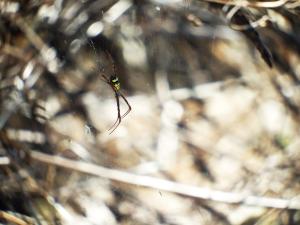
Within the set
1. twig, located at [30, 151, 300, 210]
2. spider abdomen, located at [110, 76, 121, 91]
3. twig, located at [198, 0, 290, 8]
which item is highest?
spider abdomen, located at [110, 76, 121, 91]

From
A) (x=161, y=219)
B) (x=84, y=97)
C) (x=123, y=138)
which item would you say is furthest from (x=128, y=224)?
(x=84, y=97)

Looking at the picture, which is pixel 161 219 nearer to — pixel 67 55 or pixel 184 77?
pixel 184 77

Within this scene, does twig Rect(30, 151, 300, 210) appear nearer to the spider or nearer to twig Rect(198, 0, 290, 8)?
the spider

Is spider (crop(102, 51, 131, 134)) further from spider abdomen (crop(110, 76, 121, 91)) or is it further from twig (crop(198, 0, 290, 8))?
twig (crop(198, 0, 290, 8))

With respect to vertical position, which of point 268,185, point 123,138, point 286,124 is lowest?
point 268,185

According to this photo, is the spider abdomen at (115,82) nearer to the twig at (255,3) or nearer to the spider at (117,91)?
the spider at (117,91)

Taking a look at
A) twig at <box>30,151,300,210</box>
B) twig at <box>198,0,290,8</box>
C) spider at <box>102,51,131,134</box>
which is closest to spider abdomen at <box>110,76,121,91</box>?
spider at <box>102,51,131,134</box>

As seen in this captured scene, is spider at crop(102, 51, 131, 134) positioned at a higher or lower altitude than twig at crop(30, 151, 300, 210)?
higher

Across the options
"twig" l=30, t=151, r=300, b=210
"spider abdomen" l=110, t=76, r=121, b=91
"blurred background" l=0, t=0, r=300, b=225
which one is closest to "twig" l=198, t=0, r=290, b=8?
"blurred background" l=0, t=0, r=300, b=225

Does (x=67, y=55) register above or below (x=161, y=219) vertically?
above
